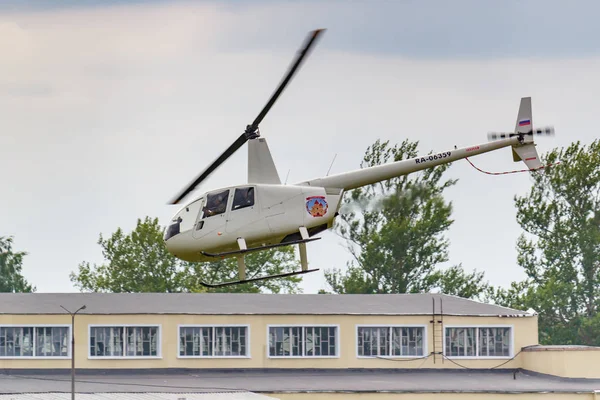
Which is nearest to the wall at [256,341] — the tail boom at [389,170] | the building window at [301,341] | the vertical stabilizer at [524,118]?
the building window at [301,341]

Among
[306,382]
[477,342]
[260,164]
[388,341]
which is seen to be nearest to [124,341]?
[306,382]

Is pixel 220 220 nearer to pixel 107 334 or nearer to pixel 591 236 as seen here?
pixel 107 334

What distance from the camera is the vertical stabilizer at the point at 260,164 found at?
54156 millimetres

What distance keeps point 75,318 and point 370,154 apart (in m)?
40.3

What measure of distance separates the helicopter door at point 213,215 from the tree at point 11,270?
7787 cm

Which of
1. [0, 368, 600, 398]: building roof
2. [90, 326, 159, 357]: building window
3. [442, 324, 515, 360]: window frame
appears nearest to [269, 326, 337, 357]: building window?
[0, 368, 600, 398]: building roof

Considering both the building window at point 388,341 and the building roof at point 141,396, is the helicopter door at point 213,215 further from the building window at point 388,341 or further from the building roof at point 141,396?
the building window at point 388,341

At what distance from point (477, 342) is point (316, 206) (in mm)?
26148

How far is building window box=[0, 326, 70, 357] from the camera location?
246 ft

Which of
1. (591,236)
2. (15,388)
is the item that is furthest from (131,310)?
(591,236)

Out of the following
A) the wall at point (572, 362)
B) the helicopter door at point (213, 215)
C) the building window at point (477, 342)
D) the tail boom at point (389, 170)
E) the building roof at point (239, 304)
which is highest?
the tail boom at point (389, 170)

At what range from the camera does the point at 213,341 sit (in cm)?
7625

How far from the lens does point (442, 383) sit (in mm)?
72062

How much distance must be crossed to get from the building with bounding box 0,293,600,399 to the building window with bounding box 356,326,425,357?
0.05 metres
